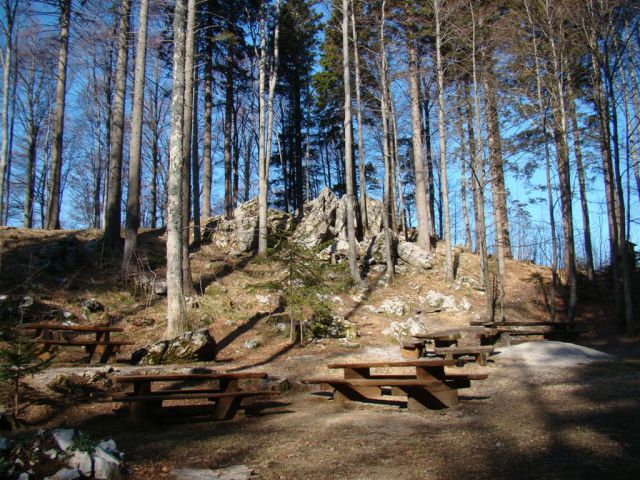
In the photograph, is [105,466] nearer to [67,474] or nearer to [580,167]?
[67,474]

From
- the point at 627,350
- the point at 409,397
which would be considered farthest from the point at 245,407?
the point at 627,350

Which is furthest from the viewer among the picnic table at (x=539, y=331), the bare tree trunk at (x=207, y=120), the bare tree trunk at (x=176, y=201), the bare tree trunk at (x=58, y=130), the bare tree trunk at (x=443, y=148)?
the bare tree trunk at (x=207, y=120)

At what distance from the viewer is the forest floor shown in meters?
3.64

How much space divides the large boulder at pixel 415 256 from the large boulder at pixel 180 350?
11645 mm

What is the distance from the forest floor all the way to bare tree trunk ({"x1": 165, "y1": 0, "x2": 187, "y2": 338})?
1449 mm

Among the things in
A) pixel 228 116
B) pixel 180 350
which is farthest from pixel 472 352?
pixel 228 116

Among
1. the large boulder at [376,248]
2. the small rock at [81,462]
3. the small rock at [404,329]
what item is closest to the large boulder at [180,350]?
the small rock at [404,329]

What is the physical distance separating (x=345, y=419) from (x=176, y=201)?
670 cm

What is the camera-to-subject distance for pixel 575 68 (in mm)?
17938

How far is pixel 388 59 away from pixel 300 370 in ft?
54.9

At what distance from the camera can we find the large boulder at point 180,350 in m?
9.32

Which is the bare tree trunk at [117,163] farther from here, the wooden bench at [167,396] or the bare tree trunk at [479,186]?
the bare tree trunk at [479,186]

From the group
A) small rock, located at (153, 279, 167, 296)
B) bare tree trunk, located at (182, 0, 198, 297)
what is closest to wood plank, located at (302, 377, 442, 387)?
bare tree trunk, located at (182, 0, 198, 297)

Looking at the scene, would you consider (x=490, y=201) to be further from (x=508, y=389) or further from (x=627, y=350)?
(x=508, y=389)
